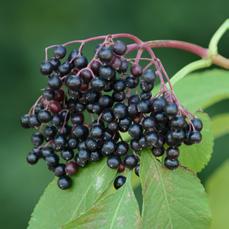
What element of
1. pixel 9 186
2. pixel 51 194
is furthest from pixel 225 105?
pixel 51 194

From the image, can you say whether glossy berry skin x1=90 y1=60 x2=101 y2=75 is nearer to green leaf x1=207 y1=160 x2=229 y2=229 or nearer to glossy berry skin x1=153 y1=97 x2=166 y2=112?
glossy berry skin x1=153 y1=97 x2=166 y2=112

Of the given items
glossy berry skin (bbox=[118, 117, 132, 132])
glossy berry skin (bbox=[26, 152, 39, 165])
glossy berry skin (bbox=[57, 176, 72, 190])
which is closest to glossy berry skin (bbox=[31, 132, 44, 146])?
glossy berry skin (bbox=[26, 152, 39, 165])

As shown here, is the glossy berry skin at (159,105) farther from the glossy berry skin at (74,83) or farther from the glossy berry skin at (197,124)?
the glossy berry skin at (74,83)

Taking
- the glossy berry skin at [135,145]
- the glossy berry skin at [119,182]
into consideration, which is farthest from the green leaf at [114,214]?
the glossy berry skin at [135,145]

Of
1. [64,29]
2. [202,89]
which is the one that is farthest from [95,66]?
[64,29]

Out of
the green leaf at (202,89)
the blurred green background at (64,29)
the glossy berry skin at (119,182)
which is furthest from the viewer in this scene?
the blurred green background at (64,29)

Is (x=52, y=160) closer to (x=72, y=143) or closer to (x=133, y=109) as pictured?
(x=72, y=143)
